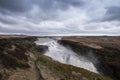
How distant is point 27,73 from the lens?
2553 cm

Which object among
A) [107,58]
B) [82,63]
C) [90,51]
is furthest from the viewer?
[90,51]

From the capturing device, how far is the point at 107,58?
164 feet

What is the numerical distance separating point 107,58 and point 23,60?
27.9 meters

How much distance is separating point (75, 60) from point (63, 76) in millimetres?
22731

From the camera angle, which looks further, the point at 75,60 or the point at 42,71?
the point at 75,60

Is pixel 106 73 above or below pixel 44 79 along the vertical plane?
below

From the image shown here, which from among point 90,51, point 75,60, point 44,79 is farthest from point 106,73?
point 44,79

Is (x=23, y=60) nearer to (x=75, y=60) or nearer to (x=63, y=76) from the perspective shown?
(x=63, y=76)

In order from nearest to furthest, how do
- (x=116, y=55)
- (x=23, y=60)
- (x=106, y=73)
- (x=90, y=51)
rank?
(x=23, y=60)
(x=106, y=73)
(x=116, y=55)
(x=90, y=51)

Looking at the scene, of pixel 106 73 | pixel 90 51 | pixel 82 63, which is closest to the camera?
pixel 106 73

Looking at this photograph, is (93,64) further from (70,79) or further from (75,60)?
(70,79)

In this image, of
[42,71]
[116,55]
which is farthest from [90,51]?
[42,71]

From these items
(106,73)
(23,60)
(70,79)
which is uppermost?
(23,60)

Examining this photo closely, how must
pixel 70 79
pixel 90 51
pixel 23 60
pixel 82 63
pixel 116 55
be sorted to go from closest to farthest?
pixel 70 79 < pixel 23 60 < pixel 82 63 < pixel 116 55 < pixel 90 51
